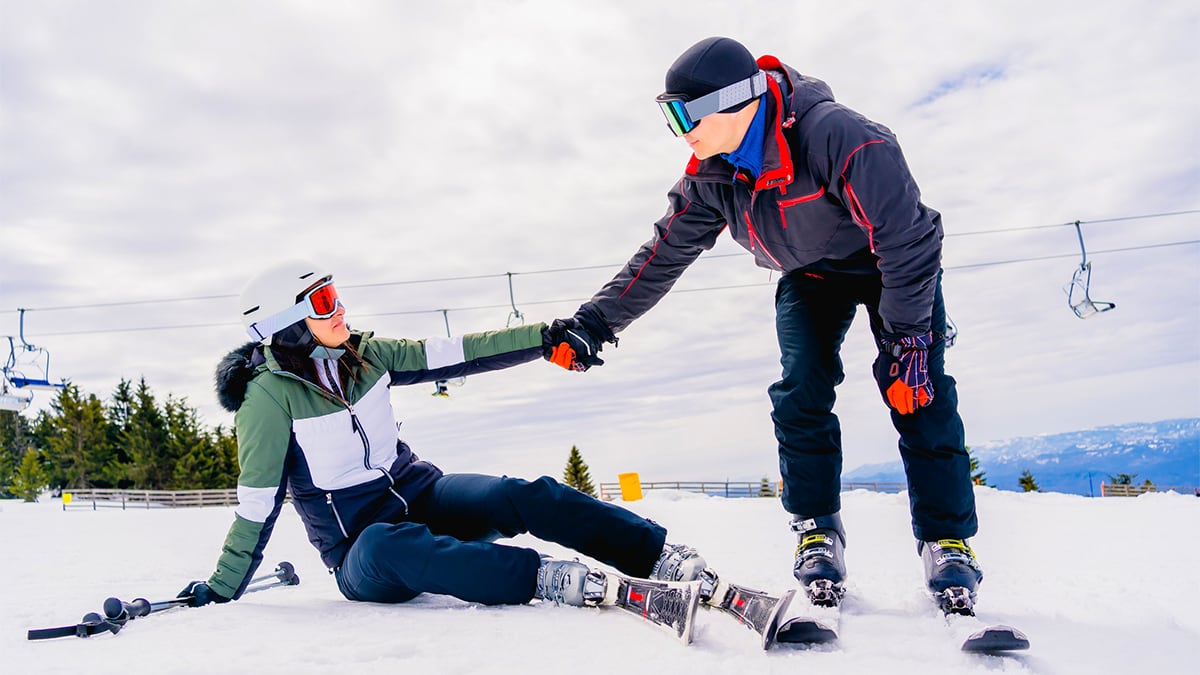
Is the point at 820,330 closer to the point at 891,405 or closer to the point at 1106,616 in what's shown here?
the point at 891,405

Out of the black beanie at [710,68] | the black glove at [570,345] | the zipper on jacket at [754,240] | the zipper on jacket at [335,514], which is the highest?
the black beanie at [710,68]

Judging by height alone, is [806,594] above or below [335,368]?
below

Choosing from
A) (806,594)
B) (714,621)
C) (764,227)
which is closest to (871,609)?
(806,594)

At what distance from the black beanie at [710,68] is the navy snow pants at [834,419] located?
769mm

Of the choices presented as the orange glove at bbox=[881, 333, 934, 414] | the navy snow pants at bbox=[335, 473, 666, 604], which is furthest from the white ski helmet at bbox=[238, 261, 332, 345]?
the orange glove at bbox=[881, 333, 934, 414]

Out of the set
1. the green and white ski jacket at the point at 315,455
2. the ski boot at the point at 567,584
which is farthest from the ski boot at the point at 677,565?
the green and white ski jacket at the point at 315,455

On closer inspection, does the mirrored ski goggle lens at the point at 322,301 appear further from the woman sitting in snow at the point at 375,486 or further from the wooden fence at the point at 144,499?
the wooden fence at the point at 144,499

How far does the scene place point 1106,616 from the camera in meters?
2.51

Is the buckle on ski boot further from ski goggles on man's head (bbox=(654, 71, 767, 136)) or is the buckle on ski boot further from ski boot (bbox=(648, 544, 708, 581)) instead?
ski goggles on man's head (bbox=(654, 71, 767, 136))

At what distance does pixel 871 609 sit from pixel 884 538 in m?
3.16

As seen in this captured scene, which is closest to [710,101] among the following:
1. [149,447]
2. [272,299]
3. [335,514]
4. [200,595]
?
[272,299]

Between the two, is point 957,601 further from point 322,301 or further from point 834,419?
point 322,301

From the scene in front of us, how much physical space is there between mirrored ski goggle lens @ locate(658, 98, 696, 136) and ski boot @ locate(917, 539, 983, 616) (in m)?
1.62

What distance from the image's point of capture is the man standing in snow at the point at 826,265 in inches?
99.3
